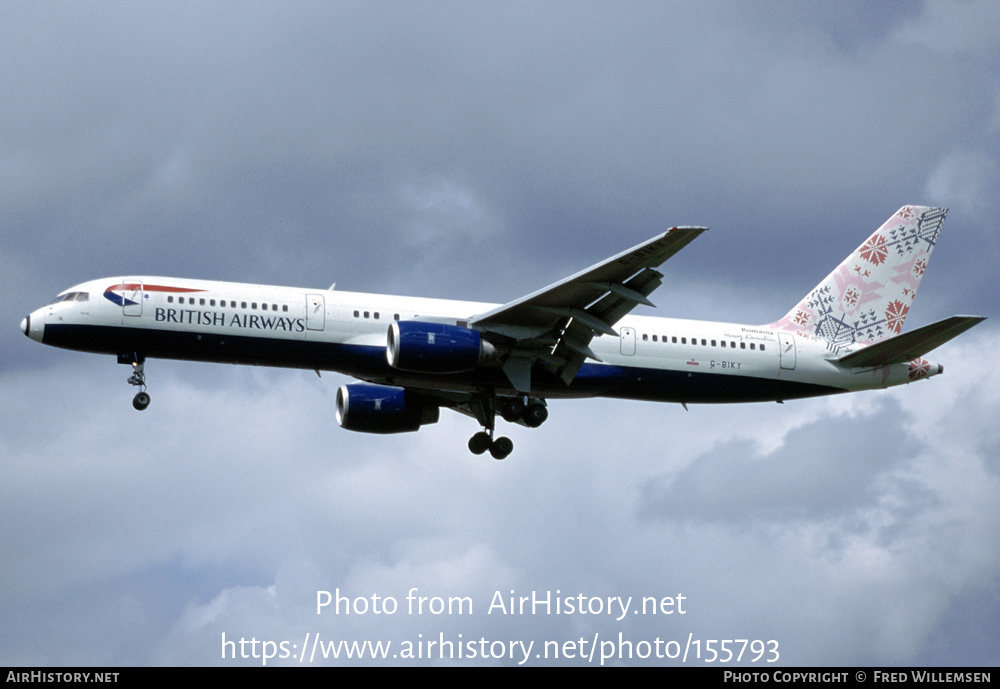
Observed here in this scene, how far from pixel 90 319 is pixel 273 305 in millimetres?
5801

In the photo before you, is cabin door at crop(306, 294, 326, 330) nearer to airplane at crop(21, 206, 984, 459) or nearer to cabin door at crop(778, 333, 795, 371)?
airplane at crop(21, 206, 984, 459)

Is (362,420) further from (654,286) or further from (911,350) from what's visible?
(911,350)

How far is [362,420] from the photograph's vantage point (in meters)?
50.3

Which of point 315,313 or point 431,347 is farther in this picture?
point 315,313

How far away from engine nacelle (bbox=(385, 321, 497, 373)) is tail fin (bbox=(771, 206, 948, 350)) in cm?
1365

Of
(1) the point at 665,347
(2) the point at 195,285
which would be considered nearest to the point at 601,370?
(1) the point at 665,347

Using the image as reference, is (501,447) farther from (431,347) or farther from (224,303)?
(224,303)

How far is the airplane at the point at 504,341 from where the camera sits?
42406 mm

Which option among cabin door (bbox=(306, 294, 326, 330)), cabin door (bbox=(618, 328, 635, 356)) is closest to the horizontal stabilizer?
cabin door (bbox=(618, 328, 635, 356))

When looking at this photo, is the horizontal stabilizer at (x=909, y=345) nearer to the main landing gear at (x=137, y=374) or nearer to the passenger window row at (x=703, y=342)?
the passenger window row at (x=703, y=342)

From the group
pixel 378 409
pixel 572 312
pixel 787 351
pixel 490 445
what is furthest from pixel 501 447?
pixel 787 351

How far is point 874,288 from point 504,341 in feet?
55.7

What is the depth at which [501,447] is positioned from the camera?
159 ft
